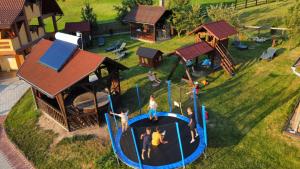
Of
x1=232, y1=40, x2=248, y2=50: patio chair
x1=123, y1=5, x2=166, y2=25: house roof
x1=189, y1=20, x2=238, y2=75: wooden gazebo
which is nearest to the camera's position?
x1=189, y1=20, x2=238, y2=75: wooden gazebo

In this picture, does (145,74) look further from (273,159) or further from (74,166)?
(273,159)

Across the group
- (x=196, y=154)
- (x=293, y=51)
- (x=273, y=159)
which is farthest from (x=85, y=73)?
(x=293, y=51)

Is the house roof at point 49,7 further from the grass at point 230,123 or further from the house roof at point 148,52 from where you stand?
the grass at point 230,123

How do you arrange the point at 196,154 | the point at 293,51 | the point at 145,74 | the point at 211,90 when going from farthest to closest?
the point at 293,51, the point at 145,74, the point at 211,90, the point at 196,154

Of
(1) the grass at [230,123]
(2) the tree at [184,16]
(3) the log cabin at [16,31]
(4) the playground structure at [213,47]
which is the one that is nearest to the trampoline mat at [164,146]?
(1) the grass at [230,123]

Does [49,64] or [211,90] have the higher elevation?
[49,64]

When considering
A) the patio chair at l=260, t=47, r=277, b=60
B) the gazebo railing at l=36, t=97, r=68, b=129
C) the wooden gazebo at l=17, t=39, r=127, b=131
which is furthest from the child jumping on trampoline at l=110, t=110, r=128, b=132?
the patio chair at l=260, t=47, r=277, b=60

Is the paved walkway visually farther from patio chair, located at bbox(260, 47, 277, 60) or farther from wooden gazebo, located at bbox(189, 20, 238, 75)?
patio chair, located at bbox(260, 47, 277, 60)
